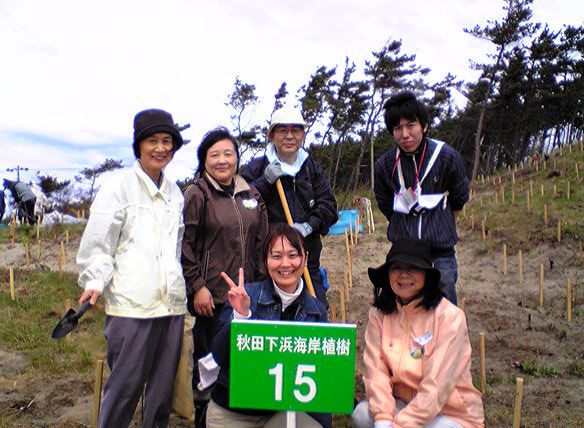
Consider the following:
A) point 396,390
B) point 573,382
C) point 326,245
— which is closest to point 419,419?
point 396,390

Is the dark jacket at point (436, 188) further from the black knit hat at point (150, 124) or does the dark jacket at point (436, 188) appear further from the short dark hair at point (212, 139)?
the black knit hat at point (150, 124)

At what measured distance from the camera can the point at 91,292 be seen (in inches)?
91.3

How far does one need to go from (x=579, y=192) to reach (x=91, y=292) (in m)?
12.6

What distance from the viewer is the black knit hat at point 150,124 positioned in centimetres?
253

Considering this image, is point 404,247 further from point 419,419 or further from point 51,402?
A: point 51,402

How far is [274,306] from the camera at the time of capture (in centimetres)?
251

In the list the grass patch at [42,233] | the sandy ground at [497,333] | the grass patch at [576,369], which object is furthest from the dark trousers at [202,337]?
the grass patch at [42,233]

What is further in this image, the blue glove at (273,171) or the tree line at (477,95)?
the tree line at (477,95)

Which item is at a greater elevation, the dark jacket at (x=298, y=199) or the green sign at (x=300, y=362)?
the dark jacket at (x=298, y=199)

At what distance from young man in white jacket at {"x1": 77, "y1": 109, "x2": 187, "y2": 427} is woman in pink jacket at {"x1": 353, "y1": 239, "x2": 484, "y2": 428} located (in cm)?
106

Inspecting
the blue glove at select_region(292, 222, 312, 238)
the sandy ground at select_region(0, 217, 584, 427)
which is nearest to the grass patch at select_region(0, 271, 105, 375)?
the sandy ground at select_region(0, 217, 584, 427)

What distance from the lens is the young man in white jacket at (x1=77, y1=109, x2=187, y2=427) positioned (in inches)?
95.0

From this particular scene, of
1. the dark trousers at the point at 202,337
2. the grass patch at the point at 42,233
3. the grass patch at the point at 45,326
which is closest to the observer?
the dark trousers at the point at 202,337

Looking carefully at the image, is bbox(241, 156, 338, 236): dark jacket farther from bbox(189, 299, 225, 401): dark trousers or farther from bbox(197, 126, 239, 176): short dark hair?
bbox(189, 299, 225, 401): dark trousers
